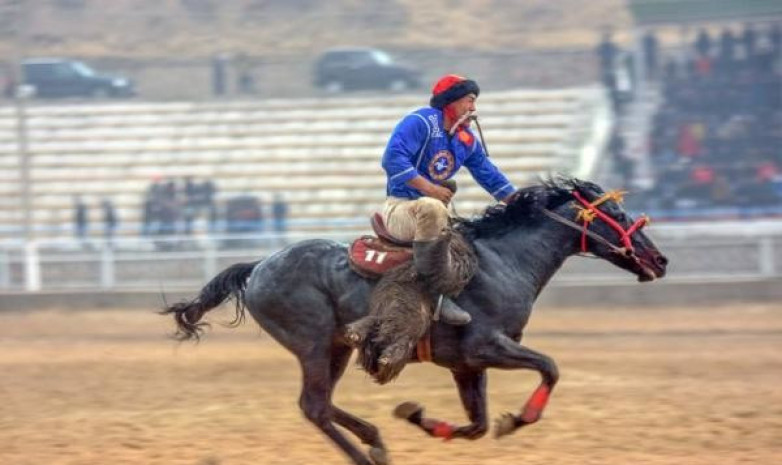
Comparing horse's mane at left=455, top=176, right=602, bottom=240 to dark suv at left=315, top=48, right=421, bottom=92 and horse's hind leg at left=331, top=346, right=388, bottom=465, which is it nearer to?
horse's hind leg at left=331, top=346, right=388, bottom=465

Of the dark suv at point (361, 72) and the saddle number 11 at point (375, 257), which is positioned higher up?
the dark suv at point (361, 72)

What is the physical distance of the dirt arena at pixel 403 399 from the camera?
318 inches

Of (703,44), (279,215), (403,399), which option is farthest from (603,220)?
(703,44)

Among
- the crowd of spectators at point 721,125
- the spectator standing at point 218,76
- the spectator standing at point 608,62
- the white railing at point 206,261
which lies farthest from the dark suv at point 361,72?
the white railing at point 206,261

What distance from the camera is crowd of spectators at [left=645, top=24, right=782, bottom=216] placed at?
22.1m

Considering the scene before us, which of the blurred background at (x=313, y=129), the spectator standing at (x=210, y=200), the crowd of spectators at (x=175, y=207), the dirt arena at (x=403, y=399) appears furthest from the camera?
the spectator standing at (x=210, y=200)

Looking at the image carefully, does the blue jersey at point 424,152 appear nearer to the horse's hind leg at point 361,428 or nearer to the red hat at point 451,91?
the red hat at point 451,91

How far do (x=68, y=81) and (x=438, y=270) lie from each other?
2488 centimetres

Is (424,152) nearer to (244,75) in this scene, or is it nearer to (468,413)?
(468,413)

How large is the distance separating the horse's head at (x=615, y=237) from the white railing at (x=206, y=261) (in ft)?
33.1

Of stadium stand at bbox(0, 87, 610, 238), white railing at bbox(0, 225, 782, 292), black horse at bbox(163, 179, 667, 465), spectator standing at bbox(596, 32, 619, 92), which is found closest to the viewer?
black horse at bbox(163, 179, 667, 465)

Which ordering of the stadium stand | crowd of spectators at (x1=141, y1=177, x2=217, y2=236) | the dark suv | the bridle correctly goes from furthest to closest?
the dark suv
the stadium stand
crowd of spectators at (x1=141, y1=177, x2=217, y2=236)
the bridle

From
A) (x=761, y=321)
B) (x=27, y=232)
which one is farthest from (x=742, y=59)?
(x=27, y=232)

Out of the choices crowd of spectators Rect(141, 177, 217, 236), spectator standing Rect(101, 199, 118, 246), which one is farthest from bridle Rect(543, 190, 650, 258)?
spectator standing Rect(101, 199, 118, 246)
